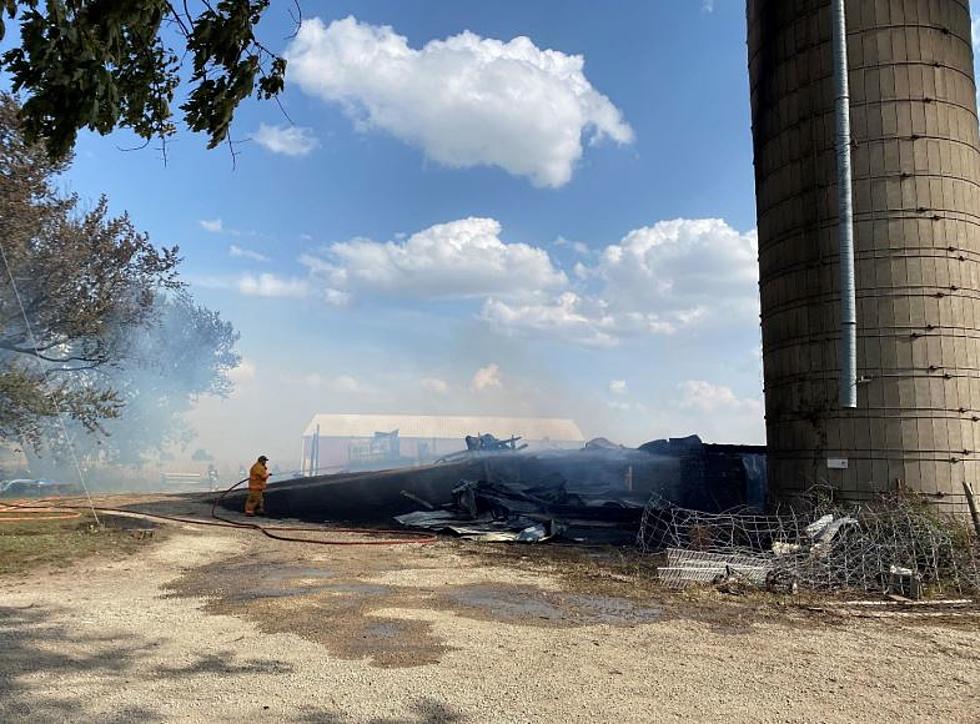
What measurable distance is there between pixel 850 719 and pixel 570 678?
1998 millimetres

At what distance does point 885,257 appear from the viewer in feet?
36.3

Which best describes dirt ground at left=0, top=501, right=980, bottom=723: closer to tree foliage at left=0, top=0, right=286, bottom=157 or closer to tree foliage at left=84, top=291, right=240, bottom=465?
tree foliage at left=0, top=0, right=286, bottom=157

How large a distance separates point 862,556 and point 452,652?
5977 mm

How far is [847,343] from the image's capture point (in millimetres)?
10945

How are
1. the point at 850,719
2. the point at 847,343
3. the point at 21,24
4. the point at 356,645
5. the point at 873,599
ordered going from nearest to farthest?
the point at 21,24 < the point at 850,719 < the point at 356,645 < the point at 873,599 < the point at 847,343

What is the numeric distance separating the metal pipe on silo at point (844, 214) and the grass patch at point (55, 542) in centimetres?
1239

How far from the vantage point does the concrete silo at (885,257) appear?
35.3ft

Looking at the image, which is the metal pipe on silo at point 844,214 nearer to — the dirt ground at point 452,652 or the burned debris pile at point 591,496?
the dirt ground at point 452,652

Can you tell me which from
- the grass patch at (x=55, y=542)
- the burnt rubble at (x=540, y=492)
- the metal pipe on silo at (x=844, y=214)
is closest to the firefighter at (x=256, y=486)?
the burnt rubble at (x=540, y=492)

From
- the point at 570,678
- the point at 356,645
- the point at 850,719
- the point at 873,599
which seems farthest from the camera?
the point at 873,599

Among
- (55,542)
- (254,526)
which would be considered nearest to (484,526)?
(254,526)

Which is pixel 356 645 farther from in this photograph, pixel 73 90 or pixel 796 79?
pixel 796 79

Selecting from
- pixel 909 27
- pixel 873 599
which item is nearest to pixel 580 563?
pixel 873 599

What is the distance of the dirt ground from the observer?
479cm
